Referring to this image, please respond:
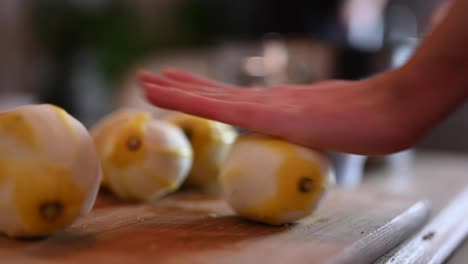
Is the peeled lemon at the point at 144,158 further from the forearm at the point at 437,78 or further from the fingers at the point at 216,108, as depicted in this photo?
the forearm at the point at 437,78

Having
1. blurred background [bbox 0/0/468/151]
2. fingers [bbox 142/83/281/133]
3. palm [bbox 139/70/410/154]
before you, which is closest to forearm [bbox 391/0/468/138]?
palm [bbox 139/70/410/154]

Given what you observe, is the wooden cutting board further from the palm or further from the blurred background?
the blurred background

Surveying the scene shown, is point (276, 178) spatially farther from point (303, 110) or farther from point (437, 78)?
point (437, 78)

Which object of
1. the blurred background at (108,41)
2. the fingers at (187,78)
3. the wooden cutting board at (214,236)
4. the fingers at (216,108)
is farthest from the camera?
the blurred background at (108,41)

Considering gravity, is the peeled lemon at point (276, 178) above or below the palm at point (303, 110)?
below

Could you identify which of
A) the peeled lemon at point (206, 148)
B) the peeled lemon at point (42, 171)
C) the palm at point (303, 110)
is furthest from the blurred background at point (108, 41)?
the peeled lemon at point (42, 171)

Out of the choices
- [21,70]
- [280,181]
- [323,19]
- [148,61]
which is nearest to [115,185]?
[280,181]

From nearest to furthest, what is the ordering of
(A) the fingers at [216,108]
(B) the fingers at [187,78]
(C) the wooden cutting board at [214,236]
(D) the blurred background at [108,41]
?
(C) the wooden cutting board at [214,236]
(A) the fingers at [216,108]
(B) the fingers at [187,78]
(D) the blurred background at [108,41]
